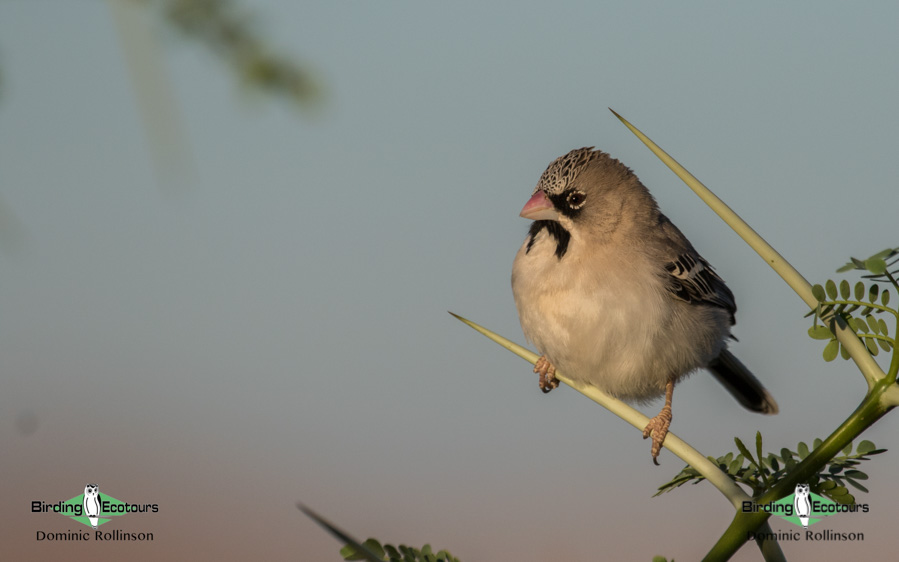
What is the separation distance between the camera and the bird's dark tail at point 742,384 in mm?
5254

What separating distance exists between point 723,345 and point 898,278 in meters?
3.40

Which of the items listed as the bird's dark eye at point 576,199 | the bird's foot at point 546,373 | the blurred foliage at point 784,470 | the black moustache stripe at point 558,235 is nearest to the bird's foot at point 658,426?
the bird's foot at point 546,373

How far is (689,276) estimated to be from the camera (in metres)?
4.82

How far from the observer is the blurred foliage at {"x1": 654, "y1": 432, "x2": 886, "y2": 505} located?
189 cm

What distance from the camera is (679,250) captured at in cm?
486

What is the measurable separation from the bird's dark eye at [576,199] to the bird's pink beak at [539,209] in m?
0.10

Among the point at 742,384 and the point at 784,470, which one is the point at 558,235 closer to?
the point at 742,384

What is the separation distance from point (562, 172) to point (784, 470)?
8.49ft

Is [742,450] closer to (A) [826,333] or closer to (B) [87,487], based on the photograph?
(A) [826,333]

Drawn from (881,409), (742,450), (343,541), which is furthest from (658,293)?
(343,541)

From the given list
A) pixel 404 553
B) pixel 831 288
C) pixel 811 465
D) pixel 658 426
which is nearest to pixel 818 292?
pixel 831 288

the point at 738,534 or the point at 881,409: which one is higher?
the point at 881,409

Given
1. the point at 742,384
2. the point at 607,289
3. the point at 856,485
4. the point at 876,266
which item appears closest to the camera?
the point at 876,266

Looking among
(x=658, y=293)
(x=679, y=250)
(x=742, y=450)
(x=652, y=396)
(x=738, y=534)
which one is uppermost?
(x=679, y=250)
